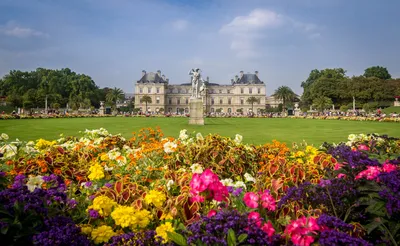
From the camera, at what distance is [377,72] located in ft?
294

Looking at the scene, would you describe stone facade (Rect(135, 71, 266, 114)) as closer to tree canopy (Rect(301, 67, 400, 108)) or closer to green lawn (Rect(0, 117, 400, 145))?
tree canopy (Rect(301, 67, 400, 108))

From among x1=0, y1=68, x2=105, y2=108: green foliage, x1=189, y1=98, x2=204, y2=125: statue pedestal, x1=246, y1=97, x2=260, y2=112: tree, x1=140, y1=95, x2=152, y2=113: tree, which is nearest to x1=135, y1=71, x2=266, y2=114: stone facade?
x1=246, y1=97, x2=260, y2=112: tree

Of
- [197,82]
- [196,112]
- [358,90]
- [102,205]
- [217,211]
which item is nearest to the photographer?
[217,211]

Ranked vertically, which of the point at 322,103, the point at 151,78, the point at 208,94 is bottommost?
the point at 322,103

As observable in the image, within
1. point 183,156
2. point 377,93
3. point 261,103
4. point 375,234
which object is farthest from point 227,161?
point 261,103

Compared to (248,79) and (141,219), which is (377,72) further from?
(141,219)

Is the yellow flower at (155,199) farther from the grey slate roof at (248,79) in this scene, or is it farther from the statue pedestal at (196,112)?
the grey slate roof at (248,79)

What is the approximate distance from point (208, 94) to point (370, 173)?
10531 cm

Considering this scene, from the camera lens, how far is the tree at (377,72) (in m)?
89.6

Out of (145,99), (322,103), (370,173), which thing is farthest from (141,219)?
(145,99)

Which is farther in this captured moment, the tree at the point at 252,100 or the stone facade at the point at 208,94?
the stone facade at the point at 208,94

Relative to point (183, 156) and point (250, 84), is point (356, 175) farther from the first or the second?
point (250, 84)

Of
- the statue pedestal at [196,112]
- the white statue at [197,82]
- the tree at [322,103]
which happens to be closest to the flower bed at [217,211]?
the statue pedestal at [196,112]

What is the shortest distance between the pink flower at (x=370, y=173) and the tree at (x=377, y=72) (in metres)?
98.4
